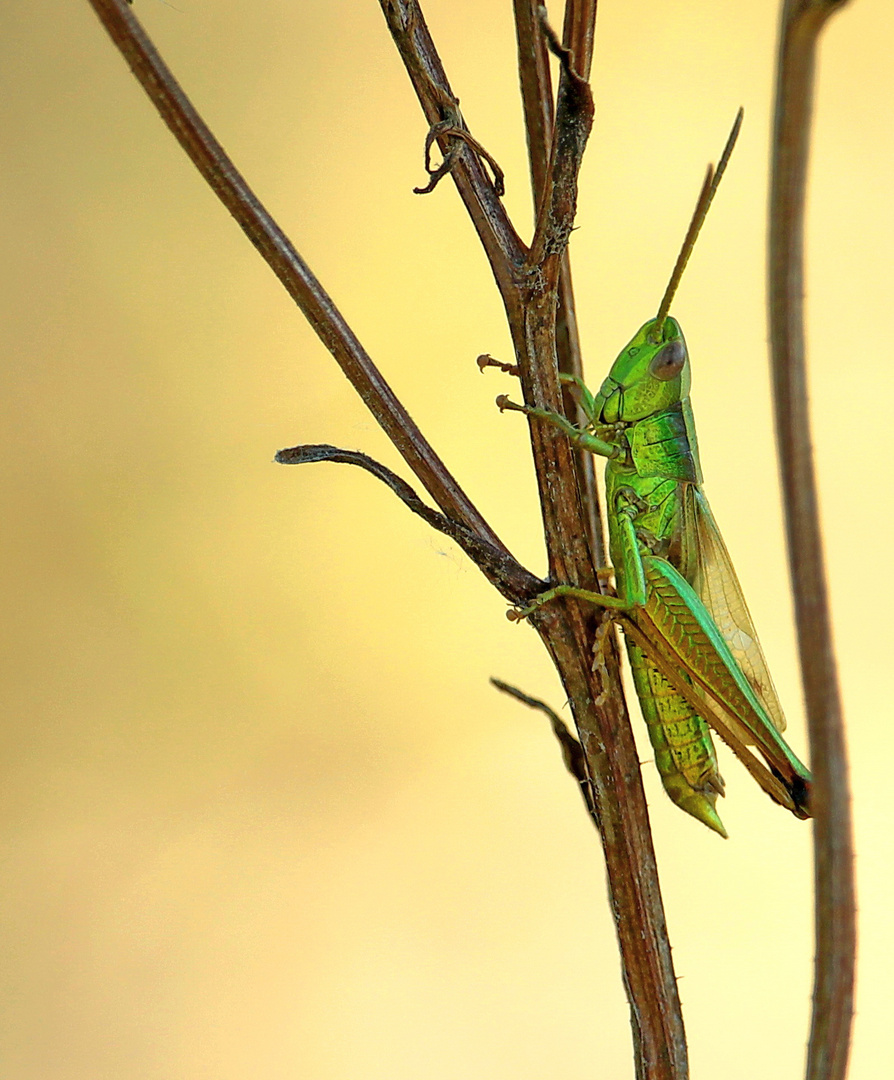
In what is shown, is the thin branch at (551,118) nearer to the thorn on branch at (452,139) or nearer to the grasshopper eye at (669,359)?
the thorn on branch at (452,139)

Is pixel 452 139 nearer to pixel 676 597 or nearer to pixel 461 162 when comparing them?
pixel 461 162

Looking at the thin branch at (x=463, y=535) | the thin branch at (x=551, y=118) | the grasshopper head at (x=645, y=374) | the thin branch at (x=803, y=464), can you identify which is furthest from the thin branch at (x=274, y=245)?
the grasshopper head at (x=645, y=374)

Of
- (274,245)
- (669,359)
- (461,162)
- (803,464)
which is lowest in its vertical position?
(803,464)

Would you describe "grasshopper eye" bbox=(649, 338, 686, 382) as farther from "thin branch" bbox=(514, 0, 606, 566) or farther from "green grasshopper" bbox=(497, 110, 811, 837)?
"thin branch" bbox=(514, 0, 606, 566)

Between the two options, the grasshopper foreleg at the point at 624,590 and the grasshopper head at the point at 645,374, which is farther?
the grasshopper head at the point at 645,374

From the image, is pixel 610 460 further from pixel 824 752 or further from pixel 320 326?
pixel 824 752

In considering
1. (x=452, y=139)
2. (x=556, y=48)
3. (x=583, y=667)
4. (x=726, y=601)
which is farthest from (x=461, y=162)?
(x=726, y=601)

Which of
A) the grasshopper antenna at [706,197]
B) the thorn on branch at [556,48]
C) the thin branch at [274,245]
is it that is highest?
the grasshopper antenna at [706,197]
